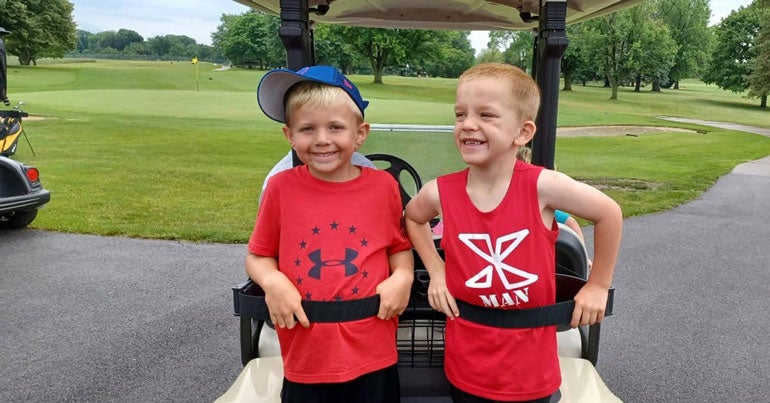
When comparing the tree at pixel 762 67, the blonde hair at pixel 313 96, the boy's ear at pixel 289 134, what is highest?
the tree at pixel 762 67

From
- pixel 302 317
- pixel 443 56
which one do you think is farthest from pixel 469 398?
pixel 443 56

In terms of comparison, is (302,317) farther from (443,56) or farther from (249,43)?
(249,43)

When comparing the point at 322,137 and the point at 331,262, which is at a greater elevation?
the point at 322,137

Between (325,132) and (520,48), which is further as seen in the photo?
(520,48)

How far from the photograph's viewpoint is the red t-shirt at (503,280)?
4.91 ft

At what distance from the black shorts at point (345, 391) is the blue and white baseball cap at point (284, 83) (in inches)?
30.3

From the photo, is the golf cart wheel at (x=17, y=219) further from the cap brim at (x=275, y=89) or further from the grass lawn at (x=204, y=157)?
the cap brim at (x=275, y=89)

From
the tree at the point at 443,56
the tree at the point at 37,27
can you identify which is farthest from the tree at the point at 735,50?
the tree at the point at 37,27

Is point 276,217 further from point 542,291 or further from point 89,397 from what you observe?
point 89,397

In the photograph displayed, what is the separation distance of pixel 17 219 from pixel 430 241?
6.14 metres

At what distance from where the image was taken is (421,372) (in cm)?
194

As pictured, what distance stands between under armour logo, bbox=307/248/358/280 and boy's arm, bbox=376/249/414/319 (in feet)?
0.31

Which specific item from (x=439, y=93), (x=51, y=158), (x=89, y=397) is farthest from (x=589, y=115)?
Answer: (x=89, y=397)

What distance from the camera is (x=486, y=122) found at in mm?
1469
